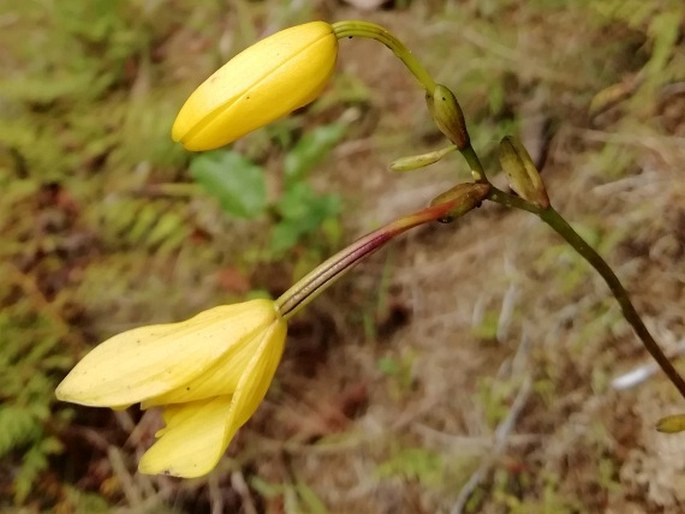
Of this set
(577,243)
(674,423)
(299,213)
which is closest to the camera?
(577,243)

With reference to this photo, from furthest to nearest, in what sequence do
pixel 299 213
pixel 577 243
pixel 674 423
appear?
pixel 299 213
pixel 674 423
pixel 577 243

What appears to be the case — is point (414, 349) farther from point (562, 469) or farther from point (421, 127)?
point (421, 127)

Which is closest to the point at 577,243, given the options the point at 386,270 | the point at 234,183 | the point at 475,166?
the point at 475,166

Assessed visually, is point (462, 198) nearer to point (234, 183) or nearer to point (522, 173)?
point (522, 173)

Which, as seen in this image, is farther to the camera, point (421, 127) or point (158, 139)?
point (158, 139)

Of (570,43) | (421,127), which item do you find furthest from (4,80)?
(570,43)

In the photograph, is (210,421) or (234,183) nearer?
(210,421)

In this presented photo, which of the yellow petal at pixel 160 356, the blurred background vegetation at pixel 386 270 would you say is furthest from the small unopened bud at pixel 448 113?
the blurred background vegetation at pixel 386 270

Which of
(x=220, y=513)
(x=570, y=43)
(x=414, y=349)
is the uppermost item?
(x=570, y=43)
